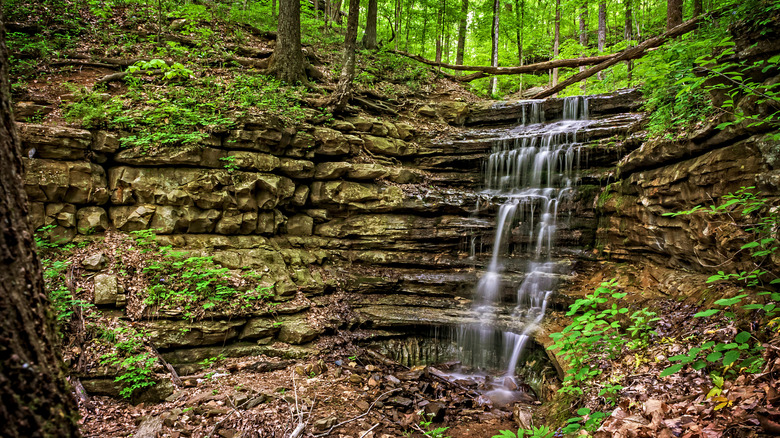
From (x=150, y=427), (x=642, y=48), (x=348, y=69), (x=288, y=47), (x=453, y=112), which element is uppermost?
(x=642, y=48)

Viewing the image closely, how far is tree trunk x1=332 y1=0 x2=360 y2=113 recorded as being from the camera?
1027cm

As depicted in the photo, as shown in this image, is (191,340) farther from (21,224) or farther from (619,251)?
(619,251)

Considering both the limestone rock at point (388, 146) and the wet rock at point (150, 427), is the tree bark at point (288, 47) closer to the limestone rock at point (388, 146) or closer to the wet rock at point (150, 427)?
the limestone rock at point (388, 146)

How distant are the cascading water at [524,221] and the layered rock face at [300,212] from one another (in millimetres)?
337

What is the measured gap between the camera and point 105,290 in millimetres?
6008

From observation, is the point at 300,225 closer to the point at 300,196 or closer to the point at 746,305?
the point at 300,196

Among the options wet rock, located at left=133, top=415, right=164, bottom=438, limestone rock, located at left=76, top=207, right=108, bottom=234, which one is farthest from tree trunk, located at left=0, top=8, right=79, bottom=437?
limestone rock, located at left=76, top=207, right=108, bottom=234

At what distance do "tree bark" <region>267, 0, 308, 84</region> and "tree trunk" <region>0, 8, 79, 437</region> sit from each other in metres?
9.87

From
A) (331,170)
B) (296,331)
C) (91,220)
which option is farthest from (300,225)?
(91,220)

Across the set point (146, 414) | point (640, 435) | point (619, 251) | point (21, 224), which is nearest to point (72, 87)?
point (146, 414)

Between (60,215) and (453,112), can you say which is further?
(453,112)

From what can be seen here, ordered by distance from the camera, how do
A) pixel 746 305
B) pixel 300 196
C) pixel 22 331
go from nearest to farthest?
pixel 22 331
pixel 746 305
pixel 300 196

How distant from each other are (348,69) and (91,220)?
726cm

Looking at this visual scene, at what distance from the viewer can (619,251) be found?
25.2 feet
